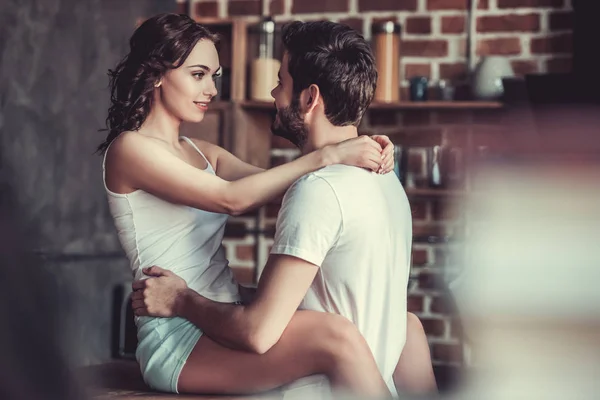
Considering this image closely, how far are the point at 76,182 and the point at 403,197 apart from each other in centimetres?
168

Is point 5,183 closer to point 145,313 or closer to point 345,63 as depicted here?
point 145,313

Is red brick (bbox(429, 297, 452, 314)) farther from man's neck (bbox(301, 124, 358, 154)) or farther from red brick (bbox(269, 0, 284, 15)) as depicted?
man's neck (bbox(301, 124, 358, 154))

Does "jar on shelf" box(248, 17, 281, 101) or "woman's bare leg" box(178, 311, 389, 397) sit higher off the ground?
"jar on shelf" box(248, 17, 281, 101)

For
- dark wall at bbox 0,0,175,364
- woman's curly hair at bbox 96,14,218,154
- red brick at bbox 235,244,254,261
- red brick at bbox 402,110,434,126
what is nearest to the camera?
woman's curly hair at bbox 96,14,218,154

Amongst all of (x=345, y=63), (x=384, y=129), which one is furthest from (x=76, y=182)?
(x=345, y=63)

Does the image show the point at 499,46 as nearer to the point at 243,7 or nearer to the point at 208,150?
the point at 243,7

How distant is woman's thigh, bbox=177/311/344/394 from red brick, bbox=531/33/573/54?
79.7 inches

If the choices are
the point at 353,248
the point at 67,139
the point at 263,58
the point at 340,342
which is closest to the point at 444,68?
the point at 263,58

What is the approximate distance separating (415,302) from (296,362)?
1833 mm

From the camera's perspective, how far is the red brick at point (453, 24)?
2.89 m

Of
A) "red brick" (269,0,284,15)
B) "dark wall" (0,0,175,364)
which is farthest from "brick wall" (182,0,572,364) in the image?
"dark wall" (0,0,175,364)

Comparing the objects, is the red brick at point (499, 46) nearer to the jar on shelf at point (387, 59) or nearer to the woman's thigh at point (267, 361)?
the jar on shelf at point (387, 59)

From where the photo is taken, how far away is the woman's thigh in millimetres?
1090

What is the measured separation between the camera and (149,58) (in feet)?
4.88
